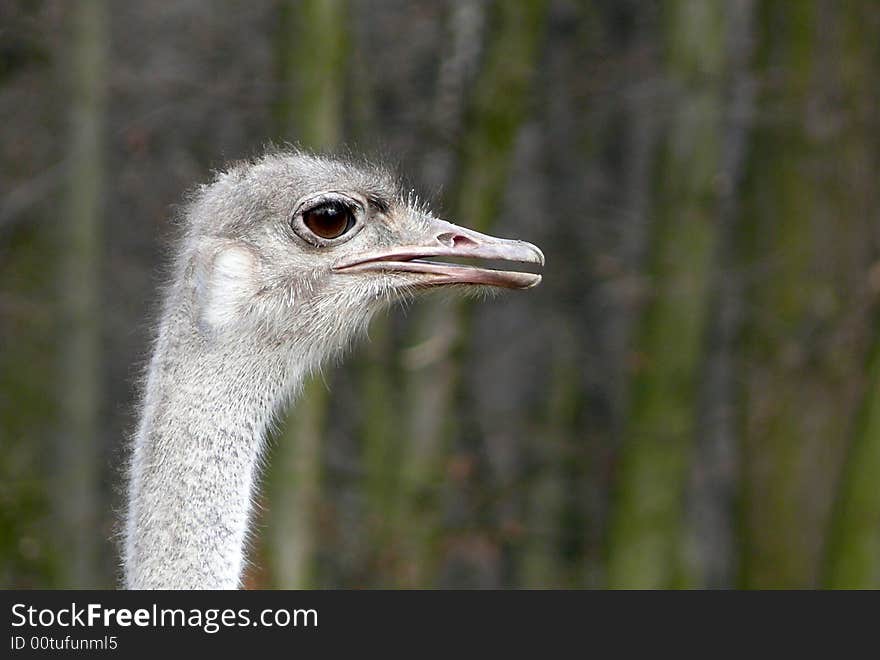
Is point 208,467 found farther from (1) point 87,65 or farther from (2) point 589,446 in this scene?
(2) point 589,446

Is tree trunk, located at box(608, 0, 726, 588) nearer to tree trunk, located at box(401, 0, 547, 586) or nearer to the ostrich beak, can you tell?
tree trunk, located at box(401, 0, 547, 586)

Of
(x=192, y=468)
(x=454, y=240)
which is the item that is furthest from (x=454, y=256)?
(x=192, y=468)

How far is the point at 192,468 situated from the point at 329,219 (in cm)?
88

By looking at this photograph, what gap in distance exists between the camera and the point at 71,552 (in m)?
9.01

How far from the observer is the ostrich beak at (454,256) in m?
4.32

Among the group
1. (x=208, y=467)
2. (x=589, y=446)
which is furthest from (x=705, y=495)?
(x=208, y=467)

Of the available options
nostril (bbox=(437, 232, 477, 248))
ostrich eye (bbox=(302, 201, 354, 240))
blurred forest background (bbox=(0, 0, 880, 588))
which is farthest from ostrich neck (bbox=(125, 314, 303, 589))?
blurred forest background (bbox=(0, 0, 880, 588))

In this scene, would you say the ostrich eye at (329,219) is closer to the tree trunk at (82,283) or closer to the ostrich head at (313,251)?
the ostrich head at (313,251)

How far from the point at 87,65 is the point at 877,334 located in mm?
4600

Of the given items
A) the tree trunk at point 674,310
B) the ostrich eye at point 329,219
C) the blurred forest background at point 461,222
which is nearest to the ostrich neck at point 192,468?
the ostrich eye at point 329,219

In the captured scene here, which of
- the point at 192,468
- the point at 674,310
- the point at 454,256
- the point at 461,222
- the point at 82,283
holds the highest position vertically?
the point at 461,222

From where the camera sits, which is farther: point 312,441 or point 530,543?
point 530,543

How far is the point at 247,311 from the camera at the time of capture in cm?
433

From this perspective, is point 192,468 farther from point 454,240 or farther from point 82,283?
point 82,283
